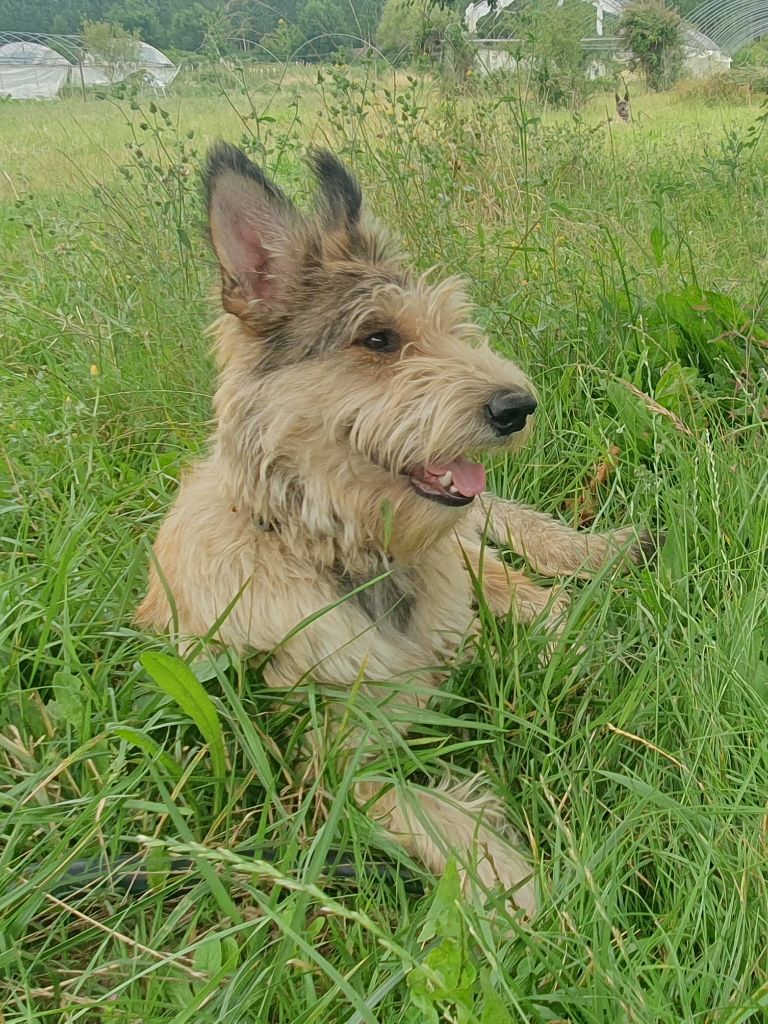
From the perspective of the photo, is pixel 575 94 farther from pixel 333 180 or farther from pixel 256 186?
pixel 256 186

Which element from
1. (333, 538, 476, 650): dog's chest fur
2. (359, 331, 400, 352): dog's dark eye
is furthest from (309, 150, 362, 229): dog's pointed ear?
(333, 538, 476, 650): dog's chest fur

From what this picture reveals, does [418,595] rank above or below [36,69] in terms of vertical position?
below

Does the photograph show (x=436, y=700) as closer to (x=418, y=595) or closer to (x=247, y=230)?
(x=418, y=595)

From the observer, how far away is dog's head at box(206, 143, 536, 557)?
2.06 m

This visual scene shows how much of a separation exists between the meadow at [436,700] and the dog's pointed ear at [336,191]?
44.8 inches

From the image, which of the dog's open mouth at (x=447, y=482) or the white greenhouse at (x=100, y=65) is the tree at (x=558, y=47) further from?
the dog's open mouth at (x=447, y=482)

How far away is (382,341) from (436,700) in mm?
1016

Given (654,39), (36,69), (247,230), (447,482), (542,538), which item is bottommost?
(542,538)

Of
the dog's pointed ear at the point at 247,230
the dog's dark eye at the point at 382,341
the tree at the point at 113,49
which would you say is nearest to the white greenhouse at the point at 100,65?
the tree at the point at 113,49

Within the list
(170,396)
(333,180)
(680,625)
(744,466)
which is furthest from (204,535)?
(744,466)

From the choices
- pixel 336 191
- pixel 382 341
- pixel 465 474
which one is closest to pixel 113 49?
pixel 336 191

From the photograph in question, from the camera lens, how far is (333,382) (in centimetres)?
212

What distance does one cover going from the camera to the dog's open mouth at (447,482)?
6.95 ft

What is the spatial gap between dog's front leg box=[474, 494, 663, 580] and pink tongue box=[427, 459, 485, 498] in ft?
2.31
